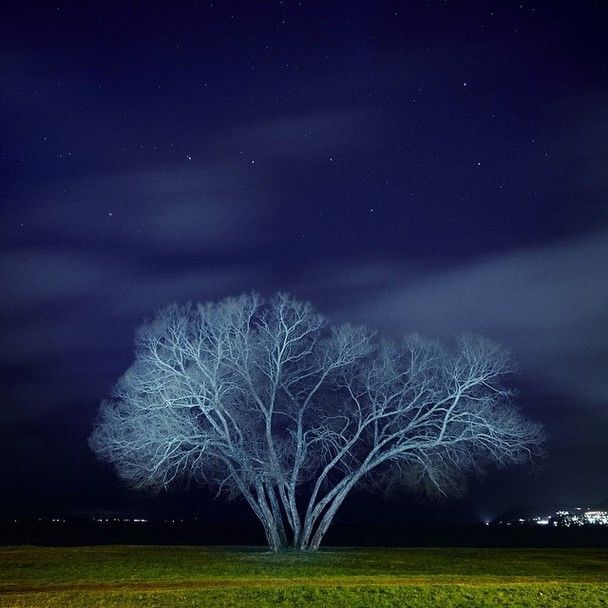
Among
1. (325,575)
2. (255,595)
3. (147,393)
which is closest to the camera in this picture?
(255,595)

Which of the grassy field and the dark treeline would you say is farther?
the dark treeline

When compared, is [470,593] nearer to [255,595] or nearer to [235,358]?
[255,595]

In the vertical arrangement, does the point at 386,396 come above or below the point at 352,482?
above

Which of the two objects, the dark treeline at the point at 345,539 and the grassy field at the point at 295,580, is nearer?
the grassy field at the point at 295,580

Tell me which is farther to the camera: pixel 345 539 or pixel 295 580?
pixel 345 539

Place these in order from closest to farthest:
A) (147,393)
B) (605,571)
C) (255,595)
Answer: (255,595) < (605,571) < (147,393)

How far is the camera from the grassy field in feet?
56.0

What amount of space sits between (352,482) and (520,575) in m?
12.1

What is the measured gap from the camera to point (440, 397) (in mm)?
34594

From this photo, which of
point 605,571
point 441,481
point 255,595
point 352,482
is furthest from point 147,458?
point 605,571

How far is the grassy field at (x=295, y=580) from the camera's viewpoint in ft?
56.0

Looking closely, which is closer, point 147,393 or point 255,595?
point 255,595

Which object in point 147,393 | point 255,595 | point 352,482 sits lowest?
point 255,595

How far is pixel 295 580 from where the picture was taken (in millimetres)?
20469
